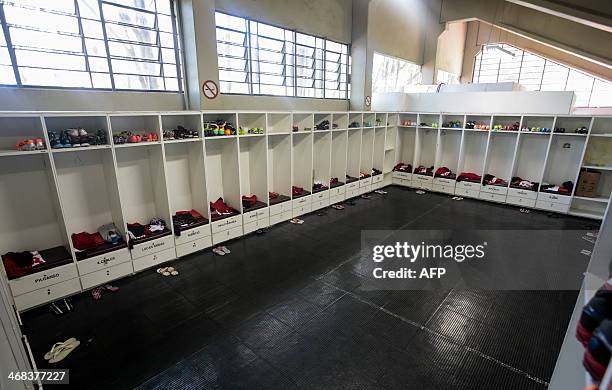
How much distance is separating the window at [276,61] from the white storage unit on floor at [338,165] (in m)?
1.11

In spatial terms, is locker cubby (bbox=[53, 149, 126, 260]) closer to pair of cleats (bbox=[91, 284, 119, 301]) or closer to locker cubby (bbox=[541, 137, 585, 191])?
pair of cleats (bbox=[91, 284, 119, 301])

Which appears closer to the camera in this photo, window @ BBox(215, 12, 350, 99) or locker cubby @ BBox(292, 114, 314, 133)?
window @ BBox(215, 12, 350, 99)

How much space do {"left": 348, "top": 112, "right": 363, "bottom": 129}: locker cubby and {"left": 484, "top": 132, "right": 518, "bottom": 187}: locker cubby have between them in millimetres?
2875

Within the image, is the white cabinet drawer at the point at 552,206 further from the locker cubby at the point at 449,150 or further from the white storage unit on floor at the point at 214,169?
the locker cubby at the point at 449,150

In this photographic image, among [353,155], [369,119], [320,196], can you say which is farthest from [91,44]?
[369,119]

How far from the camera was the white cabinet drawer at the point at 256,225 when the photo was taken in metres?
4.86

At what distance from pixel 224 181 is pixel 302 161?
1.64m

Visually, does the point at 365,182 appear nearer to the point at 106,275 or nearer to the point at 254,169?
the point at 254,169

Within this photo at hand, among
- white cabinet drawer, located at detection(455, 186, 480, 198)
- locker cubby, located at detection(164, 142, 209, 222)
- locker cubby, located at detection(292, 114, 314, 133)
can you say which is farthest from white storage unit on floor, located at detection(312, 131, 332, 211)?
white cabinet drawer, located at detection(455, 186, 480, 198)

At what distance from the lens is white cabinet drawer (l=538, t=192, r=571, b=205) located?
5824 millimetres

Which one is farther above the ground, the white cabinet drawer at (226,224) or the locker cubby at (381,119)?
the locker cubby at (381,119)

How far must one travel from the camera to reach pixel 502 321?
2.99 m

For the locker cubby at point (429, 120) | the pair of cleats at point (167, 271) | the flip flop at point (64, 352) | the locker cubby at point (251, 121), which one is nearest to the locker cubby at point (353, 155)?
the locker cubby at point (429, 120)

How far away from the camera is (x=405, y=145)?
27.1 feet
